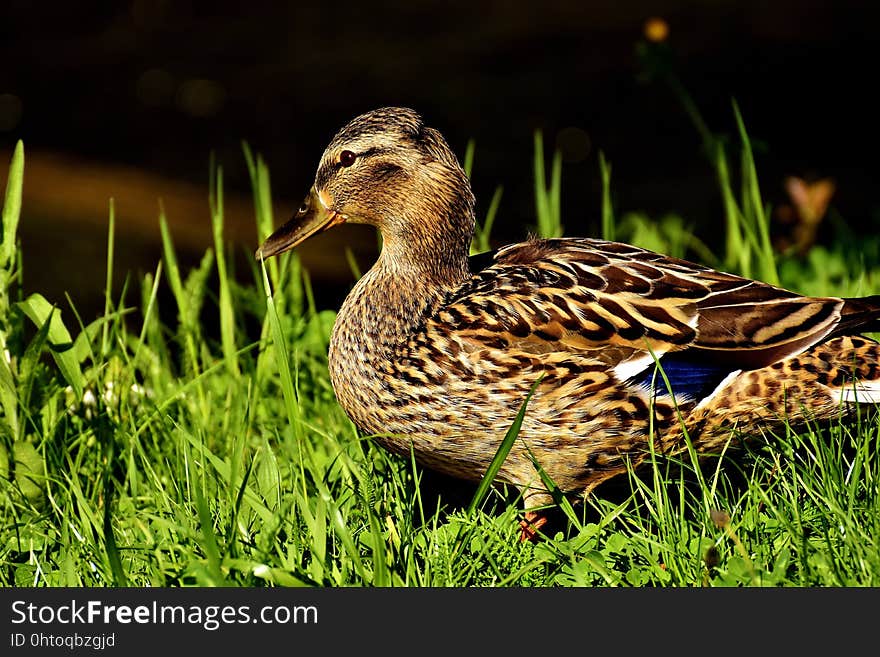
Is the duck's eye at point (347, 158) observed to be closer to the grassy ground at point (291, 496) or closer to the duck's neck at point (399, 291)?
the duck's neck at point (399, 291)

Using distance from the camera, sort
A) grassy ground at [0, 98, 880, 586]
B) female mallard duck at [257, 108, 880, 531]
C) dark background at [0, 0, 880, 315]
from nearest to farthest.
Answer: grassy ground at [0, 98, 880, 586] → female mallard duck at [257, 108, 880, 531] → dark background at [0, 0, 880, 315]

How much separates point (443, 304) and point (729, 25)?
7560mm

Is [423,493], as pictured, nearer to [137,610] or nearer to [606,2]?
[137,610]

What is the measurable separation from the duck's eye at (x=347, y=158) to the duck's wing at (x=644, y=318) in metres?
0.56

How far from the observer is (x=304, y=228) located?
394 cm

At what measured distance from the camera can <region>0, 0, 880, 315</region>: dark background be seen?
8.67m

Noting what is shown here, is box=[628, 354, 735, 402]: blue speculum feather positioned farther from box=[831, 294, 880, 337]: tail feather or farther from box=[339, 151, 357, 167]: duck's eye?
box=[339, 151, 357, 167]: duck's eye

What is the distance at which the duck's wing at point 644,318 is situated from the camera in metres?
3.59

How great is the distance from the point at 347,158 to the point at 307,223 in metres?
0.26

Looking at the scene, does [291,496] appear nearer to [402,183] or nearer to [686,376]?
[402,183]

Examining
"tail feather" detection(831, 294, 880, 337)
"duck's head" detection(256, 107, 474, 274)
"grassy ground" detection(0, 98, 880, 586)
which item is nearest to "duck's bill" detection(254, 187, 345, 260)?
"duck's head" detection(256, 107, 474, 274)

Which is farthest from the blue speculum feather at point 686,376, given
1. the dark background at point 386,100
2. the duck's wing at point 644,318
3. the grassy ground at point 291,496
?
the dark background at point 386,100

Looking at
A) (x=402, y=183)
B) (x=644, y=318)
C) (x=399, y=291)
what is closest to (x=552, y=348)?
(x=644, y=318)

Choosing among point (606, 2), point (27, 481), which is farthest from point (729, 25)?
point (27, 481)
